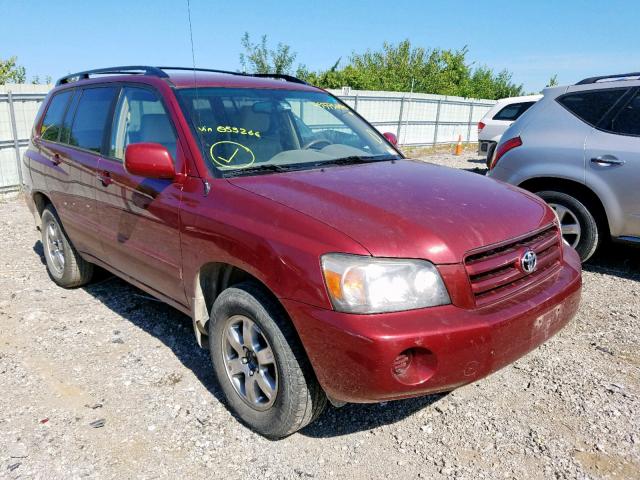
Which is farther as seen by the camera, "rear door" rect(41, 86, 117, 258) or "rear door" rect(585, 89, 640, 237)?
"rear door" rect(585, 89, 640, 237)

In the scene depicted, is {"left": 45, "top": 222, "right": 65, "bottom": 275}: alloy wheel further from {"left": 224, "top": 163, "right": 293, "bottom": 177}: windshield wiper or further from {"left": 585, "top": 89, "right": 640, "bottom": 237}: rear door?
{"left": 585, "top": 89, "right": 640, "bottom": 237}: rear door

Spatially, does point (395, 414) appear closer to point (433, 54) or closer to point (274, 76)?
point (274, 76)

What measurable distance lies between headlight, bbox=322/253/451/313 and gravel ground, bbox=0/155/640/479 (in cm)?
89

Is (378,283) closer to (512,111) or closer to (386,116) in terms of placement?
(512,111)

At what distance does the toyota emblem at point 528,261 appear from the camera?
245 cm

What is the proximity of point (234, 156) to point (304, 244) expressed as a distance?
990 mm

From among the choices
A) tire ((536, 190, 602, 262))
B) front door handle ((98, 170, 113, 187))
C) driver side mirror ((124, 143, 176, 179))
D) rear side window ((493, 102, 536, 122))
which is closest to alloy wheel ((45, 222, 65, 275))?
front door handle ((98, 170, 113, 187))

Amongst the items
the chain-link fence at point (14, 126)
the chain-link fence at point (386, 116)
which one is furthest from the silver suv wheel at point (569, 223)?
the chain-link fence at point (386, 116)

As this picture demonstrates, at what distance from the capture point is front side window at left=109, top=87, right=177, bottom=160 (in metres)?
3.10

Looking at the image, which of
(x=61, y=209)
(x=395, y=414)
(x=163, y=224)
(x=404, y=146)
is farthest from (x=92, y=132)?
(x=404, y=146)

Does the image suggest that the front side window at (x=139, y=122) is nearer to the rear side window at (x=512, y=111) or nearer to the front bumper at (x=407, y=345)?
the front bumper at (x=407, y=345)

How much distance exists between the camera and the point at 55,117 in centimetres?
460

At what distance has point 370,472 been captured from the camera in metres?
2.45

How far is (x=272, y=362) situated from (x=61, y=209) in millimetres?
2809
